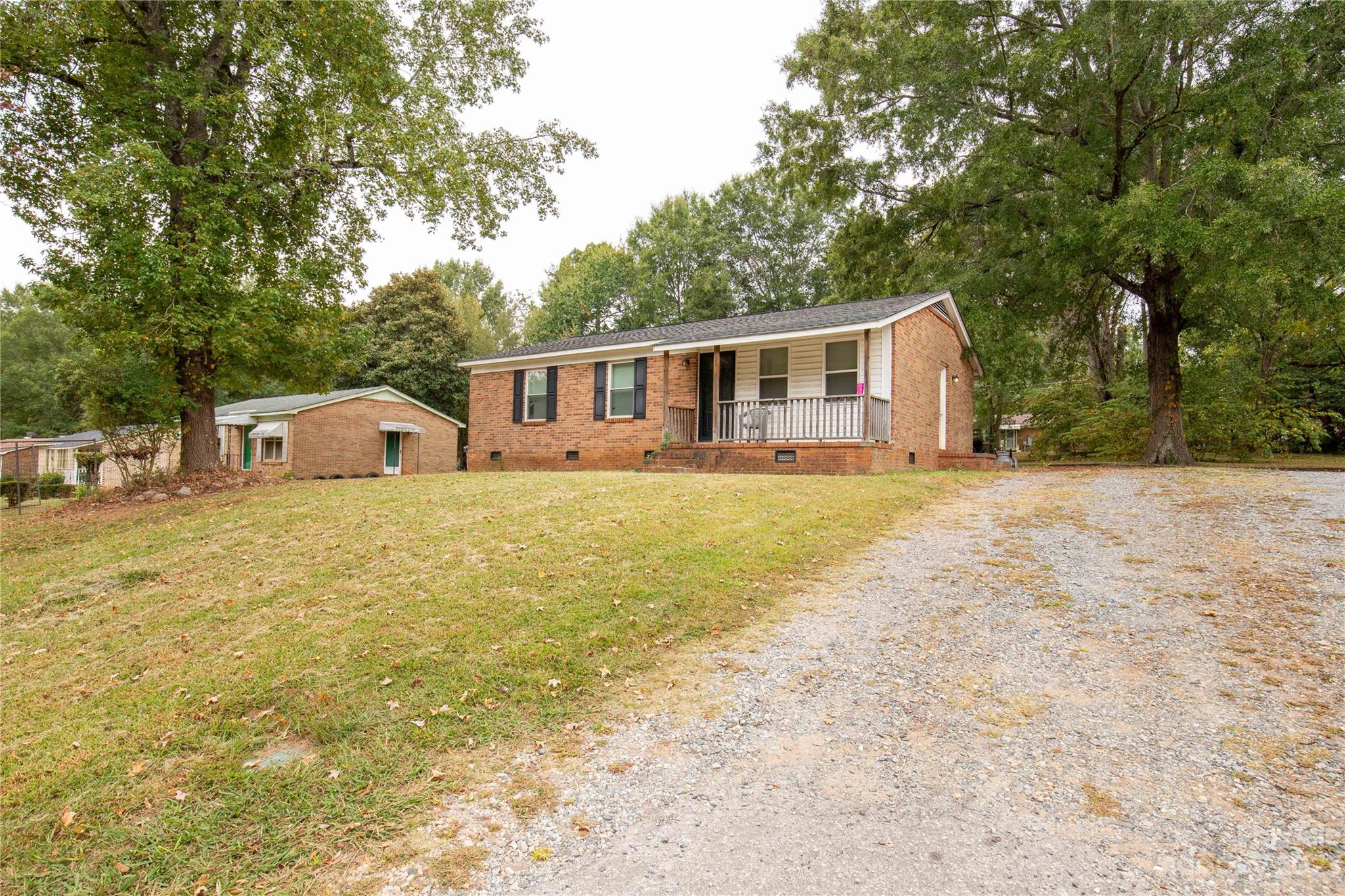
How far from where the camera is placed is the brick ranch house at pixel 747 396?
13906 mm

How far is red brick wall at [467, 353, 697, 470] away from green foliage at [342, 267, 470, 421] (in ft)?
47.5

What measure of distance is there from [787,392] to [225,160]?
11624mm

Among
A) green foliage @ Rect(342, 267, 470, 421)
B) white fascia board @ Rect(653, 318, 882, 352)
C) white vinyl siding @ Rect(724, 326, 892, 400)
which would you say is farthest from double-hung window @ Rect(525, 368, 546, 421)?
green foliage @ Rect(342, 267, 470, 421)

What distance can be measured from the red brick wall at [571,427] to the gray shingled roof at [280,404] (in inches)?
316

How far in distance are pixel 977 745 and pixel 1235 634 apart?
2.62 m

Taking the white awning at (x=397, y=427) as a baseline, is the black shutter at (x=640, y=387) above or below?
above

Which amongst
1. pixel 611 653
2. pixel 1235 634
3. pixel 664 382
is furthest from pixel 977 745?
pixel 664 382

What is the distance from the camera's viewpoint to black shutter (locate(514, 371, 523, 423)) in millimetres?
18469

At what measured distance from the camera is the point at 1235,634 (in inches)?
177

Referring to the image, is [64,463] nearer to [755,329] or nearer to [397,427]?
[397,427]

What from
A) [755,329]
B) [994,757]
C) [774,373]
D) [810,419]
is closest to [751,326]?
[755,329]

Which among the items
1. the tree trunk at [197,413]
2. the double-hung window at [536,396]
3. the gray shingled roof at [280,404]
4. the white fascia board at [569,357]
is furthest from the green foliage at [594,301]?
the tree trunk at [197,413]

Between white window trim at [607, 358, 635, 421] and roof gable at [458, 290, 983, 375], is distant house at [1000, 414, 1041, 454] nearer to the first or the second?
roof gable at [458, 290, 983, 375]

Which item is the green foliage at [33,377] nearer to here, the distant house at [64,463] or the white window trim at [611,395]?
the distant house at [64,463]
